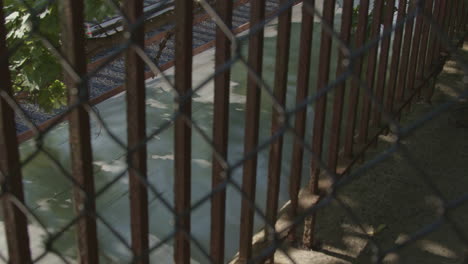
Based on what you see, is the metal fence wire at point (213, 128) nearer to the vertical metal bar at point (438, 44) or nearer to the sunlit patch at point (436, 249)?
the sunlit patch at point (436, 249)

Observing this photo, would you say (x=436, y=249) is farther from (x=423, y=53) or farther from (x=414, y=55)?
(x=423, y=53)

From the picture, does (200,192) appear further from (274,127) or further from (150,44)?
(150,44)

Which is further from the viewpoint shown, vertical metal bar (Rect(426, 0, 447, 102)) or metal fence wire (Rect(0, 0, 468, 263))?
vertical metal bar (Rect(426, 0, 447, 102))

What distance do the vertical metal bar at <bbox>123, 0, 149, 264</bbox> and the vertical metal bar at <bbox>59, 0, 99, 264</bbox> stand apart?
116mm

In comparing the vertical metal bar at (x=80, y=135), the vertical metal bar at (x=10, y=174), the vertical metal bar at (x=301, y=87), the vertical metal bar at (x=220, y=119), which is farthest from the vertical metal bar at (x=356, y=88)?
the vertical metal bar at (x=10, y=174)

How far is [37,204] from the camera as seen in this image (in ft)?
12.6

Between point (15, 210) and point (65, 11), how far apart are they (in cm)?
54

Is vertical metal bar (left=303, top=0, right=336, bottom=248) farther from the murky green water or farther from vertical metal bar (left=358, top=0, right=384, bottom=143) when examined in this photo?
the murky green water

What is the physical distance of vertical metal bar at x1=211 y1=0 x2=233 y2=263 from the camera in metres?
1.76

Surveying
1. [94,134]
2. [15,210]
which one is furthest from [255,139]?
[94,134]

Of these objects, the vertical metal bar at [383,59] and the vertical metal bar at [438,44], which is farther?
the vertical metal bar at [438,44]

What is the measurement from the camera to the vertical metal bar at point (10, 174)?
153 cm

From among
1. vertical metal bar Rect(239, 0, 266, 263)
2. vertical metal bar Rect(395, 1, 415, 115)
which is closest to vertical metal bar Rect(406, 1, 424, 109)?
vertical metal bar Rect(395, 1, 415, 115)

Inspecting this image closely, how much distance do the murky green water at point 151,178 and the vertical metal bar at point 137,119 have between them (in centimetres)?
146
